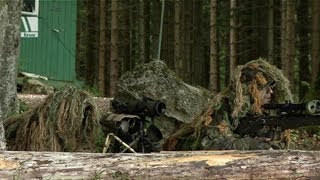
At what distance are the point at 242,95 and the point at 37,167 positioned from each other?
2.81 metres

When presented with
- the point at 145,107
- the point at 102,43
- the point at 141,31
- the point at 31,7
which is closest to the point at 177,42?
the point at 102,43

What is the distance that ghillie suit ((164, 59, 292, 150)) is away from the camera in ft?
20.9

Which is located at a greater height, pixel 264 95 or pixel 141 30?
pixel 141 30

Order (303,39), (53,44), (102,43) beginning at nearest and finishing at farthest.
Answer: (53,44), (102,43), (303,39)

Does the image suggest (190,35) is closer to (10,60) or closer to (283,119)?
(10,60)

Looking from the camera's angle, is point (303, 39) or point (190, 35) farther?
point (190, 35)

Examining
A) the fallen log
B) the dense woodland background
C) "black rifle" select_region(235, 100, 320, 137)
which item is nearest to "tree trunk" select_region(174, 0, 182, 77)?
the dense woodland background

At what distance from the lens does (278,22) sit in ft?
73.6

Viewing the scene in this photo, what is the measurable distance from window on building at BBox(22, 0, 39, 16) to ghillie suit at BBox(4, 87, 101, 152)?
834 cm

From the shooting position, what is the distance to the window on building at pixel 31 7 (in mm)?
14877

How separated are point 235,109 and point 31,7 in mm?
9696

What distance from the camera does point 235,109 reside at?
21.2 feet

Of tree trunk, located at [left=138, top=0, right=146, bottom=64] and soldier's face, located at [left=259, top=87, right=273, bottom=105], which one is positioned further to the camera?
tree trunk, located at [left=138, top=0, right=146, bottom=64]

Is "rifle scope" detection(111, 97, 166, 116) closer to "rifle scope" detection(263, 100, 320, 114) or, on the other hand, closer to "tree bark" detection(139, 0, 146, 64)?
"rifle scope" detection(263, 100, 320, 114)
